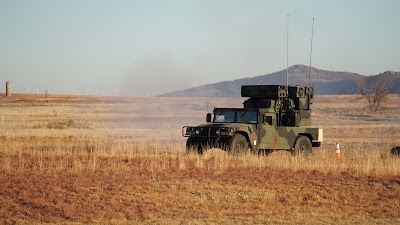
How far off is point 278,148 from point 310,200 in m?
8.93

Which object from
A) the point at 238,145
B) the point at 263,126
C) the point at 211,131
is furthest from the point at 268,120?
the point at 211,131

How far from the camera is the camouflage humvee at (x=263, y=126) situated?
2514 cm

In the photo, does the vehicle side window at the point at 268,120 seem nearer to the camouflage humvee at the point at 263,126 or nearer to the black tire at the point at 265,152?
the camouflage humvee at the point at 263,126

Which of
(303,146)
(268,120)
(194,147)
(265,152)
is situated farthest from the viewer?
(303,146)

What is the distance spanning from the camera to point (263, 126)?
25969mm

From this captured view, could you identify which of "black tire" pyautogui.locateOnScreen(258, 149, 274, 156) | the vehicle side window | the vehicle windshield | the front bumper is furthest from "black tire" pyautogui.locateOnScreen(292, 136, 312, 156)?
the front bumper

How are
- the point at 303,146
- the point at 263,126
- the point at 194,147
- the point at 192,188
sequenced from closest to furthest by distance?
the point at 192,188
the point at 194,147
the point at 263,126
the point at 303,146

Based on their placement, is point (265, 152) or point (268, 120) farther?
point (265, 152)

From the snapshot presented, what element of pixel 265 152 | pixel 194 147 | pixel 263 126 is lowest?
pixel 265 152

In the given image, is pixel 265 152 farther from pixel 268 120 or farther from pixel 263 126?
pixel 263 126

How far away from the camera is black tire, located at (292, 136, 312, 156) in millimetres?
27250

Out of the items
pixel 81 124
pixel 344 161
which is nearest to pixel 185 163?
pixel 344 161

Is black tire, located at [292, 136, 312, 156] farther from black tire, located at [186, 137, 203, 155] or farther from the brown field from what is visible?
black tire, located at [186, 137, 203, 155]

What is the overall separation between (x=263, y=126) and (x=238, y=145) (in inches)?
59.5
